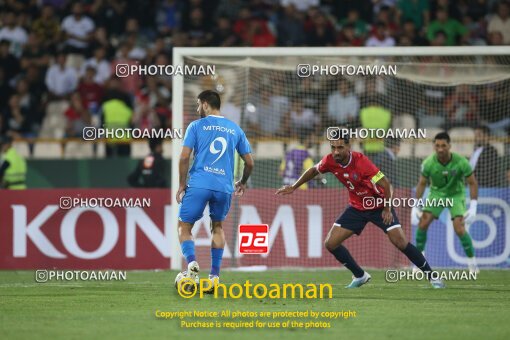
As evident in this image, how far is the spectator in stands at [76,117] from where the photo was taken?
22625 mm

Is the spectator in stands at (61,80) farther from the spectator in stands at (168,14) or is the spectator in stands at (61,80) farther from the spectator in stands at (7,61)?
the spectator in stands at (168,14)

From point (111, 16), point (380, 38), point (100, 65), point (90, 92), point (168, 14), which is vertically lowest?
point (90, 92)

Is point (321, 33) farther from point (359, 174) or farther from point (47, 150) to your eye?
point (359, 174)

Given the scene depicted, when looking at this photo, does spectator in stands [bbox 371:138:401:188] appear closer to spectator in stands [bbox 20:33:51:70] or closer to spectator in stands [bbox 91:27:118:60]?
spectator in stands [bbox 91:27:118:60]

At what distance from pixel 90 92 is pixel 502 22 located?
8807 mm

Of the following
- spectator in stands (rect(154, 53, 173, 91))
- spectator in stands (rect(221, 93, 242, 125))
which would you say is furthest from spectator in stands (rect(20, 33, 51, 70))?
spectator in stands (rect(221, 93, 242, 125))

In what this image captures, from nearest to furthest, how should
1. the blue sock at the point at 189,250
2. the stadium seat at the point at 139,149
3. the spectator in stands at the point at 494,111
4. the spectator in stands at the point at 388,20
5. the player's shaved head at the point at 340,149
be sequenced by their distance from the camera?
1. the blue sock at the point at 189,250
2. the player's shaved head at the point at 340,149
3. the spectator in stands at the point at 494,111
4. the stadium seat at the point at 139,149
5. the spectator in stands at the point at 388,20

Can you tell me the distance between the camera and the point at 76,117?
22922 millimetres

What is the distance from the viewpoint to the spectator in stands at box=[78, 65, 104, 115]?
23.2 metres

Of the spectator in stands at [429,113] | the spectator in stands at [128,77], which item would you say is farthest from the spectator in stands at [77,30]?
the spectator in stands at [429,113]

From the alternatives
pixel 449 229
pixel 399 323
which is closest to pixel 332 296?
pixel 399 323

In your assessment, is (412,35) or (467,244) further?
(412,35)

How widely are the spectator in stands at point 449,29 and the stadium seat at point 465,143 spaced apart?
12.8 ft

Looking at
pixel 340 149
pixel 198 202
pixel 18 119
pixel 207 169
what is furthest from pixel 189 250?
pixel 18 119
